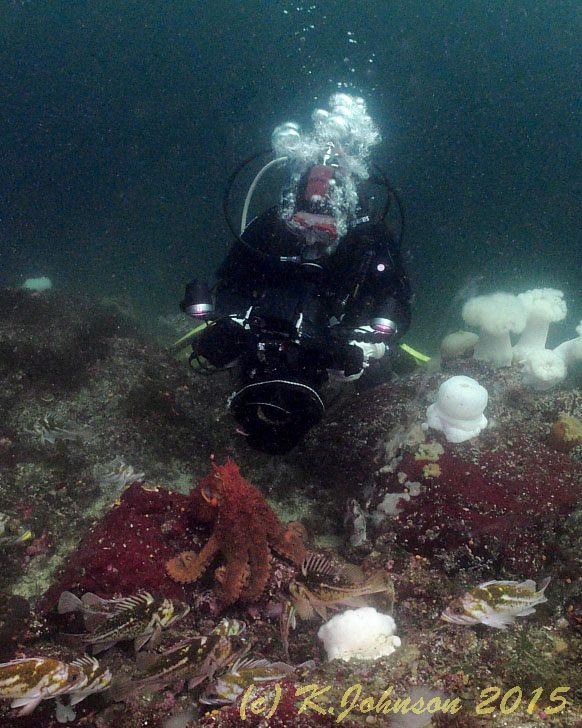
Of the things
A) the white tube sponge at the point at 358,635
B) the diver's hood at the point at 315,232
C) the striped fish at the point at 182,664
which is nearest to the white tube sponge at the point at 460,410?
the white tube sponge at the point at 358,635

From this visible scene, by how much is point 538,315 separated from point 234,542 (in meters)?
5.97

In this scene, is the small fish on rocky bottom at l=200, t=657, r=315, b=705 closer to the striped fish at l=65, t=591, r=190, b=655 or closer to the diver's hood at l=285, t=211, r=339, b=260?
the striped fish at l=65, t=591, r=190, b=655

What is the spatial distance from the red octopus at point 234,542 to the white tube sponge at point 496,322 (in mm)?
4788

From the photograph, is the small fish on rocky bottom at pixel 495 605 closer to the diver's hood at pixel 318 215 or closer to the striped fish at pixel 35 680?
the striped fish at pixel 35 680

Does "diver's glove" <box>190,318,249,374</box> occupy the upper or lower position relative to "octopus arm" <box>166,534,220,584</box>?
upper

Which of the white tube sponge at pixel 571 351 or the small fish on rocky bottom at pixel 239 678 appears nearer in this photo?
the small fish on rocky bottom at pixel 239 678

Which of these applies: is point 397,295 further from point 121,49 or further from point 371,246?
point 121,49

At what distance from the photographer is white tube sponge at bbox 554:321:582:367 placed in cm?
647

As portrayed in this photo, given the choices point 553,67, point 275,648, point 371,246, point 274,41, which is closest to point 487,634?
point 275,648

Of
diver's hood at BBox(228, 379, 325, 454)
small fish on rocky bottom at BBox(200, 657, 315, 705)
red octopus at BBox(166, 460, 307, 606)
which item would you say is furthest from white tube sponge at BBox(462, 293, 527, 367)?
small fish on rocky bottom at BBox(200, 657, 315, 705)

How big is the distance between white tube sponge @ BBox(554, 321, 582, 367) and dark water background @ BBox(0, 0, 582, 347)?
1711cm

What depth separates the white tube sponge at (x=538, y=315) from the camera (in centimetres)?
651

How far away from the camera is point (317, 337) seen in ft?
13.5

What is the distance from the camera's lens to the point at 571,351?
657cm
